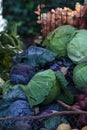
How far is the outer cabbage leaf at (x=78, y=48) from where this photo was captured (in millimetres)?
4340

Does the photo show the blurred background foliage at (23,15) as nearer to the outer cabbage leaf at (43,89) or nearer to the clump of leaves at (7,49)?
the clump of leaves at (7,49)

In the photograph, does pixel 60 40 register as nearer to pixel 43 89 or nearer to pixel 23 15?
pixel 43 89

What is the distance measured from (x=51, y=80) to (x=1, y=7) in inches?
166

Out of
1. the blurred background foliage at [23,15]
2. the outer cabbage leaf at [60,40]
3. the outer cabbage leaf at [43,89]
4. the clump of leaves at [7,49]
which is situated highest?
the outer cabbage leaf at [60,40]

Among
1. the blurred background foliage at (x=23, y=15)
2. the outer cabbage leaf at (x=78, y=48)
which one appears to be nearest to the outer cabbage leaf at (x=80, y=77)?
the outer cabbage leaf at (x=78, y=48)

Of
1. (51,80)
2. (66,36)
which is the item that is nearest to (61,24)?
(66,36)

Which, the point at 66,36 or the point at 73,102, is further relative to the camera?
the point at 66,36

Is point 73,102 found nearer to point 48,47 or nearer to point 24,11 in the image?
point 48,47

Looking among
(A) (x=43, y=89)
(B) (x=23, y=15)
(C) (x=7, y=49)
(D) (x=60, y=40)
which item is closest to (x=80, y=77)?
(A) (x=43, y=89)

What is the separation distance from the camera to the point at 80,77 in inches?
162

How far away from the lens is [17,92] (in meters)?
4.04

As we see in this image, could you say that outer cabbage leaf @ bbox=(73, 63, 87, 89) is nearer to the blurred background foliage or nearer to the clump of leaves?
the clump of leaves

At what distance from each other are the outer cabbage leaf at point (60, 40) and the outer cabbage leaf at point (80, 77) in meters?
0.46

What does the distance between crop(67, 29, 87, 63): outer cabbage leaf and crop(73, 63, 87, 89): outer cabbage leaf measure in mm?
125
